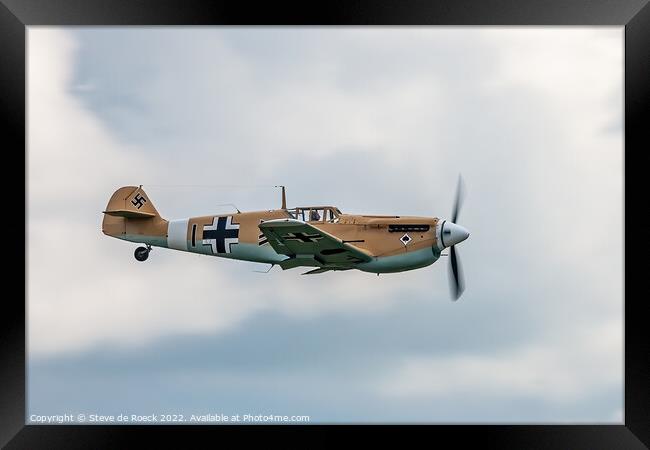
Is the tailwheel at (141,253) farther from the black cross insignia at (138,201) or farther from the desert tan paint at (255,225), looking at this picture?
the black cross insignia at (138,201)

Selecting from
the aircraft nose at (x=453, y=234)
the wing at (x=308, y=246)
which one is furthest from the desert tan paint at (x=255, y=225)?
the wing at (x=308, y=246)

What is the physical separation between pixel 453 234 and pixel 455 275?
68 cm

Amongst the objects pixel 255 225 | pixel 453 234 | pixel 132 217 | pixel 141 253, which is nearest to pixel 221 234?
pixel 255 225

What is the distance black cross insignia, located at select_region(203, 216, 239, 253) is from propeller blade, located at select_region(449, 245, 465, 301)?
11.6 ft

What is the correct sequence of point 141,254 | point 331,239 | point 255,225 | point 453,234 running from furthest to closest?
point 141,254
point 255,225
point 453,234
point 331,239

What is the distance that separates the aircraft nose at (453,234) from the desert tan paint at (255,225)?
0.55 ft

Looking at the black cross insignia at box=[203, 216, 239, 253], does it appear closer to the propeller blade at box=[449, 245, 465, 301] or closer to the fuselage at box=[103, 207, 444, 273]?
the fuselage at box=[103, 207, 444, 273]

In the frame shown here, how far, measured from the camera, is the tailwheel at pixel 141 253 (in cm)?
1541

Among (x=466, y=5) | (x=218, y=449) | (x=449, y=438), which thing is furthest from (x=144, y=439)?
(x=466, y=5)

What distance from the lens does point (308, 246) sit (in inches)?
538

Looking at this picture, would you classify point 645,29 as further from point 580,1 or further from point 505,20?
point 505,20

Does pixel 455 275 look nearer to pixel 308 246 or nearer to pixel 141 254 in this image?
pixel 308 246

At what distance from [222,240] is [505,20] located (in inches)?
255

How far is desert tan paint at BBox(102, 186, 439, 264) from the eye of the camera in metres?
Answer: 14.1
